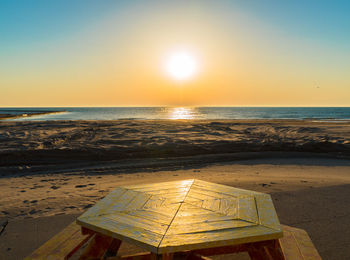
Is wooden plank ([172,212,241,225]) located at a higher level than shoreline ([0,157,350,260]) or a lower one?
higher

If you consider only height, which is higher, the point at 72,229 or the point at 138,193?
the point at 138,193

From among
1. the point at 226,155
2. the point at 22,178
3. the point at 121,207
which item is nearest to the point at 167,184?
the point at 121,207

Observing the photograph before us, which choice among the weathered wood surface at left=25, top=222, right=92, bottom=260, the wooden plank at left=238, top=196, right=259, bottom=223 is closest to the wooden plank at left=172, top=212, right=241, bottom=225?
the wooden plank at left=238, top=196, right=259, bottom=223

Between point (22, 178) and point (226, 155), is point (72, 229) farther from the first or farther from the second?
point (226, 155)

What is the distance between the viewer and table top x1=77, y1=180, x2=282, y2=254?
1642 millimetres

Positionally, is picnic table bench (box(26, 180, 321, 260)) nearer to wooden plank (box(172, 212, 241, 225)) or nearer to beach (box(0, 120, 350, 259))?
wooden plank (box(172, 212, 241, 225))

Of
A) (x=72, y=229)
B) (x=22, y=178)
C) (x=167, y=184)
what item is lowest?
(x=22, y=178)

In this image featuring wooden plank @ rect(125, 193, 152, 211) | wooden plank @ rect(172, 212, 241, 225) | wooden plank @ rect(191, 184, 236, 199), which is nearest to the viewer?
wooden plank @ rect(172, 212, 241, 225)

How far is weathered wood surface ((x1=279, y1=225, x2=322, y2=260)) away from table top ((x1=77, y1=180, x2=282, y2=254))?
1.55 feet

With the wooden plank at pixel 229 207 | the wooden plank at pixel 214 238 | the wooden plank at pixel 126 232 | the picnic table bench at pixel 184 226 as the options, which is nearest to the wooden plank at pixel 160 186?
the picnic table bench at pixel 184 226

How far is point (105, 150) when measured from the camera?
9250mm

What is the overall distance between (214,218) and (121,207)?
0.83 m

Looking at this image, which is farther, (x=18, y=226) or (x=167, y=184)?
(x=18, y=226)

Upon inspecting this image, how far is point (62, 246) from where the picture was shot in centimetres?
226
